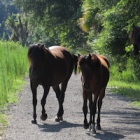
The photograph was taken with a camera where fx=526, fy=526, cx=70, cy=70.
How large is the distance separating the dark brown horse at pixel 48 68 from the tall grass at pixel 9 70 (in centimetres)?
308

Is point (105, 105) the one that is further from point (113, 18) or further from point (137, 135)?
point (137, 135)

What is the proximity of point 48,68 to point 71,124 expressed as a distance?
1493 mm

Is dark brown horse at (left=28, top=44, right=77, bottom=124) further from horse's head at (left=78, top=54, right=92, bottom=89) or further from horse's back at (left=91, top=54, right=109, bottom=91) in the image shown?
horse's head at (left=78, top=54, right=92, bottom=89)

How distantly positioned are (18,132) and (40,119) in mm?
2003

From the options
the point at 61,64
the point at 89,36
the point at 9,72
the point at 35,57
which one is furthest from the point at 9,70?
the point at 89,36

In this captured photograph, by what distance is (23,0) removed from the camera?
45.2m

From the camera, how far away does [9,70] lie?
21.9 m

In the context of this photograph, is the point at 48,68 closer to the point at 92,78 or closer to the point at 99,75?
the point at 99,75

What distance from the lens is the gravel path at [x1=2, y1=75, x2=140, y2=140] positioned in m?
10.7

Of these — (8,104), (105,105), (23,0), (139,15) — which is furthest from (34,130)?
(23,0)

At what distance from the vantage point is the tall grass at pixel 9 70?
17.0 m

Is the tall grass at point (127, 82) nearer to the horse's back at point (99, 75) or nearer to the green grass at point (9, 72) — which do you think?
the green grass at point (9, 72)

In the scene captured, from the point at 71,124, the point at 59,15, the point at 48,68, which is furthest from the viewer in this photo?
the point at 59,15

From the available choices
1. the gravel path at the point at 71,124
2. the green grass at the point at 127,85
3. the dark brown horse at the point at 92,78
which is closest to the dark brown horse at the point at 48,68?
the gravel path at the point at 71,124
